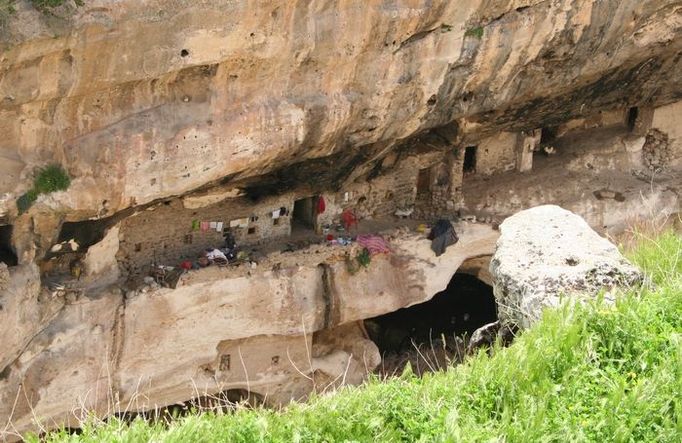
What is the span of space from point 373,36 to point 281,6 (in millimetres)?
1260

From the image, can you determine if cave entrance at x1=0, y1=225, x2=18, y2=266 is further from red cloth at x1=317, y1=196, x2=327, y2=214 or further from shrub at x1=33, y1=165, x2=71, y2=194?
red cloth at x1=317, y1=196, x2=327, y2=214

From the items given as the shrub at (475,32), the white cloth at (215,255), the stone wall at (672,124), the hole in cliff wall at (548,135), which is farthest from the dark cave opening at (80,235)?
the stone wall at (672,124)

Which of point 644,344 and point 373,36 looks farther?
point 373,36

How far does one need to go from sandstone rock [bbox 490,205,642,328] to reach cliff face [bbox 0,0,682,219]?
362 cm

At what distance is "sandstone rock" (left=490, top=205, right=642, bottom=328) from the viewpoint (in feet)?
20.4

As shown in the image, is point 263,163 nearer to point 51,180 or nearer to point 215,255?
point 215,255

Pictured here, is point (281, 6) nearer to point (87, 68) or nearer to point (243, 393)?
point (87, 68)

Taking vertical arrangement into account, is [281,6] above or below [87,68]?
above

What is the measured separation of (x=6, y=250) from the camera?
1010 cm

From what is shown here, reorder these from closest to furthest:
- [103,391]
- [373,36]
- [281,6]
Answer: [281,6], [373,36], [103,391]

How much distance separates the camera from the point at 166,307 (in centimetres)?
1112

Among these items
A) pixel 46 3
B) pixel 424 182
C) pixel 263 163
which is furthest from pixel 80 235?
pixel 424 182

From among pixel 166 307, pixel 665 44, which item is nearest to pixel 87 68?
pixel 166 307

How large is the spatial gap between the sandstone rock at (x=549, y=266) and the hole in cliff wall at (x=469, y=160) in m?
7.34
